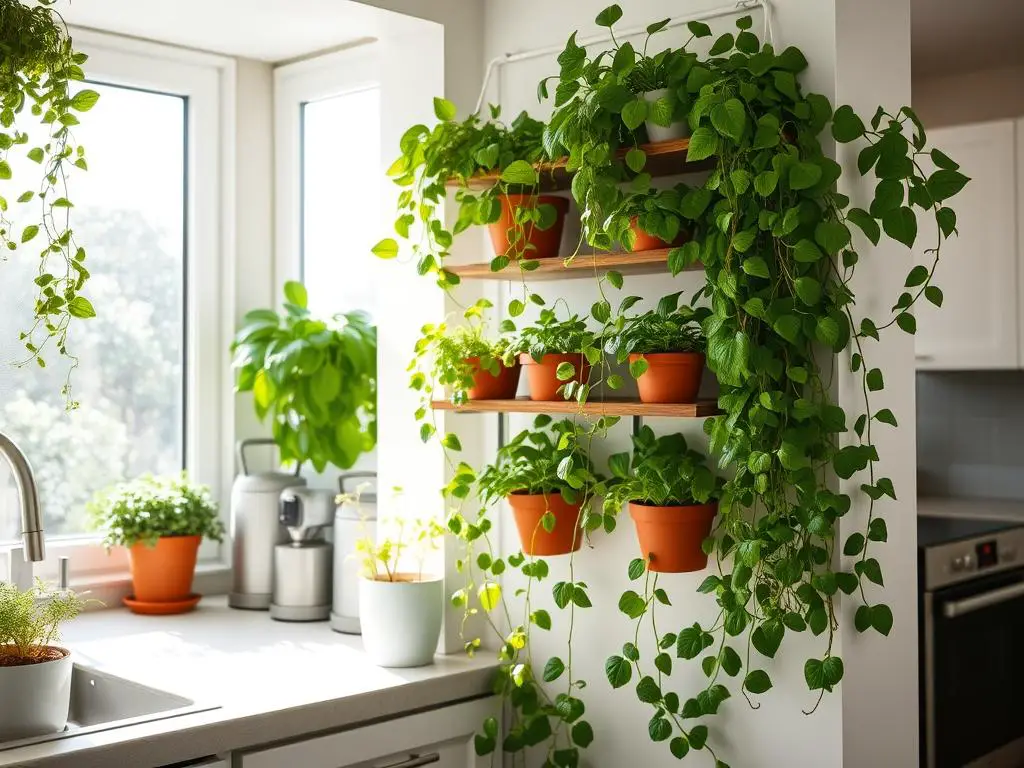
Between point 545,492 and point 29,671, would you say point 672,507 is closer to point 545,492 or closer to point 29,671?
point 545,492

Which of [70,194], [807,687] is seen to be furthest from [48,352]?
[807,687]

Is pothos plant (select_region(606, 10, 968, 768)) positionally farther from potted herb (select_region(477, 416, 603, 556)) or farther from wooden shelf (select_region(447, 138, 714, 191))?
potted herb (select_region(477, 416, 603, 556))

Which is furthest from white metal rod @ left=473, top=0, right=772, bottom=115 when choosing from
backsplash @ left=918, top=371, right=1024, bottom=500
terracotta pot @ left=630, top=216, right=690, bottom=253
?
backsplash @ left=918, top=371, right=1024, bottom=500

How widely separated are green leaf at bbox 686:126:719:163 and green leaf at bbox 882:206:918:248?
0.27 meters

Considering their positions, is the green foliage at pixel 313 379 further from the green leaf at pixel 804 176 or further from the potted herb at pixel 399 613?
the green leaf at pixel 804 176

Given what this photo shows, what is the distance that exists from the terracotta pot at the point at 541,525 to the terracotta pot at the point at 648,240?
0.46 meters

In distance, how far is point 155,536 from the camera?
260cm

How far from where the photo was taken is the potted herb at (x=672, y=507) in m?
1.91

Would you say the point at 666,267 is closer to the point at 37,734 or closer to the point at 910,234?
the point at 910,234

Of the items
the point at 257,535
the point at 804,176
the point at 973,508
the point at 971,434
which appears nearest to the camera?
the point at 804,176

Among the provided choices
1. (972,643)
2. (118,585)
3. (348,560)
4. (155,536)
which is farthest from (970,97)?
(118,585)

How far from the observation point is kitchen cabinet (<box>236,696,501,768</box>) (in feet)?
6.23

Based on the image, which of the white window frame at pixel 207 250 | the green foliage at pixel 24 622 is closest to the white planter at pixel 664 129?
the green foliage at pixel 24 622

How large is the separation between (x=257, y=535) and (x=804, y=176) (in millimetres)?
1539
